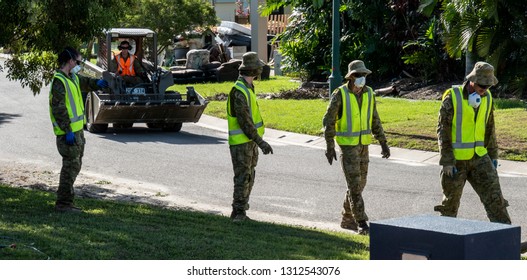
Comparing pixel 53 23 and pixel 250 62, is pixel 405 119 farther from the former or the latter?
pixel 250 62

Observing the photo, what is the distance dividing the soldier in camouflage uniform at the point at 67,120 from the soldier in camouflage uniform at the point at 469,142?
3985 millimetres

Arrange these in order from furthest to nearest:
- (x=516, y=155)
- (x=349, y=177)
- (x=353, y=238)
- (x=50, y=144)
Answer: (x=50, y=144)
(x=516, y=155)
(x=349, y=177)
(x=353, y=238)

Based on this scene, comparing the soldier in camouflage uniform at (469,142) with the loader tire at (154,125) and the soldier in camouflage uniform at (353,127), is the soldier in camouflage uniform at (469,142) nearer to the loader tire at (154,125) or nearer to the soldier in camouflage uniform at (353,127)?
the soldier in camouflage uniform at (353,127)

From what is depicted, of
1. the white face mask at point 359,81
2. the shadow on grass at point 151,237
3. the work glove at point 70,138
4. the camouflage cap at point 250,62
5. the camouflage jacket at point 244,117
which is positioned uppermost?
the camouflage cap at point 250,62

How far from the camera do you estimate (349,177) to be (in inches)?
465

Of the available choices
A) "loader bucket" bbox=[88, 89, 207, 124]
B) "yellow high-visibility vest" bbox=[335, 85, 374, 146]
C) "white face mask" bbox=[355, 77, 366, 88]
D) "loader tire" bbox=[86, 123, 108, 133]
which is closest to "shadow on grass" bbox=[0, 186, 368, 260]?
"yellow high-visibility vest" bbox=[335, 85, 374, 146]

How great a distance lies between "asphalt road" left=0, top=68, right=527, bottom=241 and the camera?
13.8m

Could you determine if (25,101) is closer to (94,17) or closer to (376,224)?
(94,17)

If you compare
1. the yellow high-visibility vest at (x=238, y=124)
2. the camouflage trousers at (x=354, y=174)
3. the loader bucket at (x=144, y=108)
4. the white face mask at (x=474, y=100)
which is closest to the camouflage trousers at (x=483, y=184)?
the white face mask at (x=474, y=100)

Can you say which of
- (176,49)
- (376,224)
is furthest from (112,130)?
(176,49)

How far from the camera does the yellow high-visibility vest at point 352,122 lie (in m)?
11.8

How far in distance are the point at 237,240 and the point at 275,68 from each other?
98.3 feet

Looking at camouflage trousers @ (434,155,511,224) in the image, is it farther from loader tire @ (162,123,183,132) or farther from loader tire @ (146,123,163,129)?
loader tire @ (146,123,163,129)

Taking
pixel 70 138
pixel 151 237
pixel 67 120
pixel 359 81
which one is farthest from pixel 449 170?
pixel 67 120
